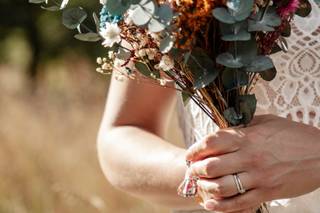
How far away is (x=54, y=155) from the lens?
7.74m

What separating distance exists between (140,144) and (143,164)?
79 millimetres

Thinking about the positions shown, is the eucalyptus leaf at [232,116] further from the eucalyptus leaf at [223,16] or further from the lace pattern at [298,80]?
the lace pattern at [298,80]

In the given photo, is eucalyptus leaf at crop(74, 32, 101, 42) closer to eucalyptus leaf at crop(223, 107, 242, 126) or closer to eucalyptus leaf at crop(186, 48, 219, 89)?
eucalyptus leaf at crop(186, 48, 219, 89)

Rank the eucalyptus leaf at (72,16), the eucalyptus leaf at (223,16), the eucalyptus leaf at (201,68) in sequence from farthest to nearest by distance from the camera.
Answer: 1. the eucalyptus leaf at (72,16)
2. the eucalyptus leaf at (201,68)
3. the eucalyptus leaf at (223,16)

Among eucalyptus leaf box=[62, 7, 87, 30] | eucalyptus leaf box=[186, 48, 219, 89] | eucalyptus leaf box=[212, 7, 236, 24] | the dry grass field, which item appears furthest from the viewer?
the dry grass field

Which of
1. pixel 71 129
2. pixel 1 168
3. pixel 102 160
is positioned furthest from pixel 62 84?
pixel 102 160

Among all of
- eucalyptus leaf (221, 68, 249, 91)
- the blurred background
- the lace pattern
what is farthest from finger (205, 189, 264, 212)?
the blurred background

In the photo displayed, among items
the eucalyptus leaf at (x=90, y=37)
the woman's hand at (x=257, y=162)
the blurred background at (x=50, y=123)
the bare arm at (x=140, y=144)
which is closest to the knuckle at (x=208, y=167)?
the woman's hand at (x=257, y=162)

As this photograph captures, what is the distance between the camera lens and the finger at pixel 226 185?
2.52m

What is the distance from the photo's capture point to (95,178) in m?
7.32

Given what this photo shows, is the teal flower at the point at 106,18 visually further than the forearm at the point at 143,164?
No

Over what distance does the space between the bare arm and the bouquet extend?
0.54 m

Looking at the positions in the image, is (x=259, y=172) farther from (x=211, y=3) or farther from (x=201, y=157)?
(x=211, y=3)

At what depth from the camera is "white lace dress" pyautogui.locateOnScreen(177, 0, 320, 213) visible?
9.94 feet
